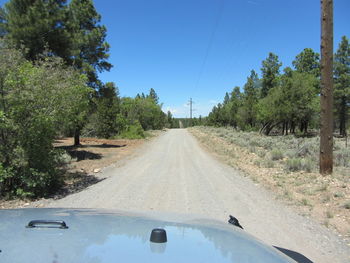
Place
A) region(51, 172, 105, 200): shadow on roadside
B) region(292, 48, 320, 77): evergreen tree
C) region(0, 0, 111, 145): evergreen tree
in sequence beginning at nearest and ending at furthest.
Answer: region(51, 172, 105, 200): shadow on roadside, region(0, 0, 111, 145): evergreen tree, region(292, 48, 320, 77): evergreen tree

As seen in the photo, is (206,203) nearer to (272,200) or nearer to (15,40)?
(272,200)

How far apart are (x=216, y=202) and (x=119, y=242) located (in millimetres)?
4914

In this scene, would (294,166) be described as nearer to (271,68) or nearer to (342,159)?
(342,159)

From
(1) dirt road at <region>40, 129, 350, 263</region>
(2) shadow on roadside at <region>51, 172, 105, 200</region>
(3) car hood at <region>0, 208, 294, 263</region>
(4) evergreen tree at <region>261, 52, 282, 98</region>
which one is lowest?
(2) shadow on roadside at <region>51, 172, 105, 200</region>

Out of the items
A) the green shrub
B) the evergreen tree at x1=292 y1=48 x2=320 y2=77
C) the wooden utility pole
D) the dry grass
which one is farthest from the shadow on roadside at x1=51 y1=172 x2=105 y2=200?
the evergreen tree at x1=292 y1=48 x2=320 y2=77

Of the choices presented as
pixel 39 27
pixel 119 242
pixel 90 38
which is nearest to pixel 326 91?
pixel 119 242

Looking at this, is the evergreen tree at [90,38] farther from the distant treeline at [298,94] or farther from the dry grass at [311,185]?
the distant treeline at [298,94]

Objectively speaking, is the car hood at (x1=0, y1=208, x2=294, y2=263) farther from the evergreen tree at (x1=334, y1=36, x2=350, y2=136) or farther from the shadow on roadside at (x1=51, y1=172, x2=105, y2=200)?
the evergreen tree at (x1=334, y1=36, x2=350, y2=136)

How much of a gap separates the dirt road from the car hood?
2.42 meters

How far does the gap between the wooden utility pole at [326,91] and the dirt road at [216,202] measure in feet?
8.64

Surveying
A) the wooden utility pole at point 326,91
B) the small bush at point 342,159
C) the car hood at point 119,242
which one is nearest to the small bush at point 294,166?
the wooden utility pole at point 326,91

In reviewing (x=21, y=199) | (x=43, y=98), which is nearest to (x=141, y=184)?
(x=21, y=199)

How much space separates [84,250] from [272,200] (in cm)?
606

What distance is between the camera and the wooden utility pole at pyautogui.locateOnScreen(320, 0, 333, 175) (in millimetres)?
8641
